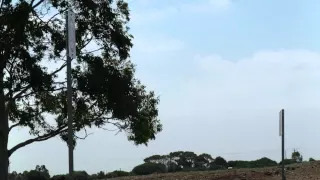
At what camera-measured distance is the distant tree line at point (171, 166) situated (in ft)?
106

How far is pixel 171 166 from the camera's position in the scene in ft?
141

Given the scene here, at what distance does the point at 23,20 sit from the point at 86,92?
259cm

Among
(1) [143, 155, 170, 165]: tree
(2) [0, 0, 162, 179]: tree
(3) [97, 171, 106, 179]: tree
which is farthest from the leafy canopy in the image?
(1) [143, 155, 170, 165]: tree

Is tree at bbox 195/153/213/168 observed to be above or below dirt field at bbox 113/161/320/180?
below

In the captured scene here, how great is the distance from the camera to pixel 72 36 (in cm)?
736

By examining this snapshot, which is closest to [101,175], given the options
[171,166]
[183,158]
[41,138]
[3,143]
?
[171,166]

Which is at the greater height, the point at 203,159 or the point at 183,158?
the point at 183,158

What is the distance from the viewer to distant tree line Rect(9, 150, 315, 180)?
3225cm

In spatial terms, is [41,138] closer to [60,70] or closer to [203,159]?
[60,70]

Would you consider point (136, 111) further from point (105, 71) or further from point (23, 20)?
point (23, 20)

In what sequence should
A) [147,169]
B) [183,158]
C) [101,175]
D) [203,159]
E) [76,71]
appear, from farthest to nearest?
1. [203,159]
2. [183,158]
3. [147,169]
4. [101,175]
5. [76,71]

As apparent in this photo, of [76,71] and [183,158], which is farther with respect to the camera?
[183,158]

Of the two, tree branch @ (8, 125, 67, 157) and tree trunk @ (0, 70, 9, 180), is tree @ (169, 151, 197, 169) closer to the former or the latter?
tree branch @ (8, 125, 67, 157)

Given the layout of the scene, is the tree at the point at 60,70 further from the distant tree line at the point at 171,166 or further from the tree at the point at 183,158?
the tree at the point at 183,158
